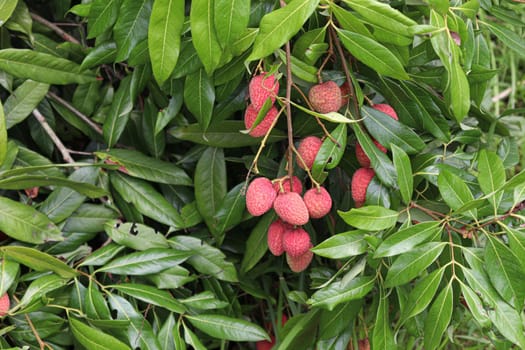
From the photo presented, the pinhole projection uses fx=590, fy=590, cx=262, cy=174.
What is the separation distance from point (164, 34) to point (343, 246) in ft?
1.23

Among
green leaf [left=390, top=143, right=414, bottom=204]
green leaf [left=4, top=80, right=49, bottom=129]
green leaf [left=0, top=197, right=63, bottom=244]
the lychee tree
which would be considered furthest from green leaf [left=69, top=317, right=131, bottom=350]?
green leaf [left=390, top=143, right=414, bottom=204]

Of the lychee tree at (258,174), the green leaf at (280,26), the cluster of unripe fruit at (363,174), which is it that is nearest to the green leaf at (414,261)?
the lychee tree at (258,174)

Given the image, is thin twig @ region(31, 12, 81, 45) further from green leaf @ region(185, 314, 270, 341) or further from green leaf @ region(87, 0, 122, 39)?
green leaf @ region(185, 314, 270, 341)

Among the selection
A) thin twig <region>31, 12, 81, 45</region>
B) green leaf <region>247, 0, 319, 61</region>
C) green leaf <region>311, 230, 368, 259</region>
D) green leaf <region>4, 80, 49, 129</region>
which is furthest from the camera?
thin twig <region>31, 12, 81, 45</region>

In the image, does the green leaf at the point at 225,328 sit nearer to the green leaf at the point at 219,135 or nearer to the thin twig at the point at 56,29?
the green leaf at the point at 219,135

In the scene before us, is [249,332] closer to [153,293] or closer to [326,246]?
[153,293]

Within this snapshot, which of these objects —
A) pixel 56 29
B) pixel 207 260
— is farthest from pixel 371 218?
pixel 56 29

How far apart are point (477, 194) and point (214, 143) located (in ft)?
1.43

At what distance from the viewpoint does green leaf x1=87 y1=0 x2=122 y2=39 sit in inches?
35.3

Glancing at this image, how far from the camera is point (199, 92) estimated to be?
91 centimetres

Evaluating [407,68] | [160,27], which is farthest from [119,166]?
[407,68]

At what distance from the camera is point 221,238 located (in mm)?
1054

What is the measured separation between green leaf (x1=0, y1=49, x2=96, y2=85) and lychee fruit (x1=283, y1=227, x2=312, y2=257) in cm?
46

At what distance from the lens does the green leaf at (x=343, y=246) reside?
2.66 ft
